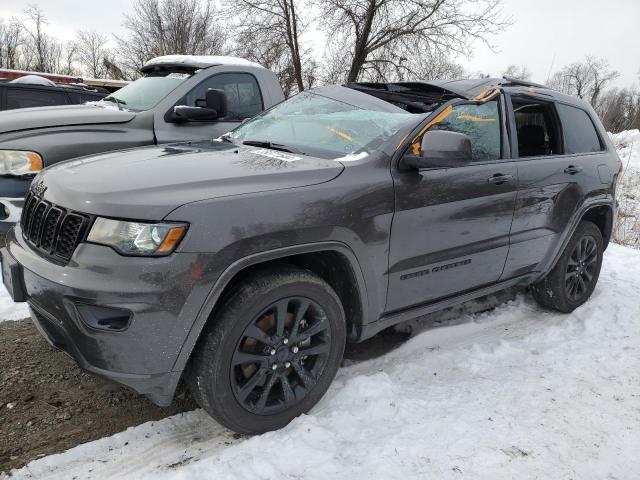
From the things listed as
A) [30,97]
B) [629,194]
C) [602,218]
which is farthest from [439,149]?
[629,194]

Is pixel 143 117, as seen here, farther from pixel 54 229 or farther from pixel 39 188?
pixel 54 229

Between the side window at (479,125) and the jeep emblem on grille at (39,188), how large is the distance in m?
2.24

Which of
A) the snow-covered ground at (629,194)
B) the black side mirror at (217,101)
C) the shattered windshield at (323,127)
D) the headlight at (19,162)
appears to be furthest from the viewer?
the snow-covered ground at (629,194)

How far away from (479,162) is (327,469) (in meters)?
2.03

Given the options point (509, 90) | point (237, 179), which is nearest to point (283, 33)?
point (509, 90)

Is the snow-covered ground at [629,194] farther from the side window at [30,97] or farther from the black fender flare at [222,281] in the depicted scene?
the side window at [30,97]

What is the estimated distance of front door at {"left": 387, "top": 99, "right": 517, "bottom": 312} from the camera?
266 centimetres

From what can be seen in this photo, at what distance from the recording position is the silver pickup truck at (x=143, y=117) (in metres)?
4.05

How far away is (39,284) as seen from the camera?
211 cm

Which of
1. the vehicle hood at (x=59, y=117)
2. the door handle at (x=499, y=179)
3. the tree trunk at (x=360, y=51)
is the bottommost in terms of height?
the door handle at (x=499, y=179)

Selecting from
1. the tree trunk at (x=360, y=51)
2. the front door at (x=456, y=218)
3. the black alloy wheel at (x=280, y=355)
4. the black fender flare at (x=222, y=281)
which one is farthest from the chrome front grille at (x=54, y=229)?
the tree trunk at (x=360, y=51)

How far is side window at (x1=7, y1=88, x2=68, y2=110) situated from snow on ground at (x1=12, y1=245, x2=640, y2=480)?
7.72 metres

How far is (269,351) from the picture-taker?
231 centimetres

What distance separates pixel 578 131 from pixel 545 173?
85 centimetres
